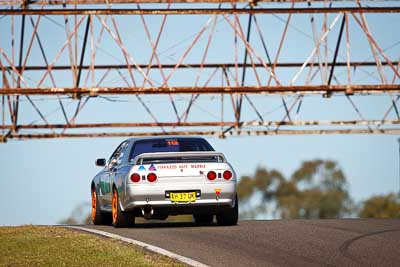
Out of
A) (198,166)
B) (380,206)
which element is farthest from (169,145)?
(380,206)

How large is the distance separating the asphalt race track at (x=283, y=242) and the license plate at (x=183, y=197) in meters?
0.48

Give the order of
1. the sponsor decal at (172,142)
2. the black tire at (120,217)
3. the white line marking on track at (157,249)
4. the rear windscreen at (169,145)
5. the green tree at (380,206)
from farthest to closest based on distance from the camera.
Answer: the green tree at (380,206) → the sponsor decal at (172,142) → the rear windscreen at (169,145) → the black tire at (120,217) → the white line marking on track at (157,249)

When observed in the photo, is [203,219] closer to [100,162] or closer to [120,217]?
[100,162]

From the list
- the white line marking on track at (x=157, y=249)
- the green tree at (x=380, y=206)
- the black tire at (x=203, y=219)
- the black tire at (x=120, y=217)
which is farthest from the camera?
the green tree at (x=380, y=206)

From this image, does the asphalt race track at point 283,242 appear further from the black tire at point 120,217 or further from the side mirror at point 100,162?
the side mirror at point 100,162

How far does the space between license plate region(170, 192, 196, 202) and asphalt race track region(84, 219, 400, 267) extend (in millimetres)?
477

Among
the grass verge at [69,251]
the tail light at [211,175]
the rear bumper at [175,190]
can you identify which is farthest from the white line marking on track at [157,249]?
the tail light at [211,175]

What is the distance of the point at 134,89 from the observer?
30.5 metres

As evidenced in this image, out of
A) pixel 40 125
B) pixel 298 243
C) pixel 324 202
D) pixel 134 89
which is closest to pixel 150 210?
pixel 298 243

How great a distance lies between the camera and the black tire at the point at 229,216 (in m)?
18.0

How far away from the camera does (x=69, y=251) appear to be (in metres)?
13.8

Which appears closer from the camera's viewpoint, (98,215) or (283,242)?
(283,242)

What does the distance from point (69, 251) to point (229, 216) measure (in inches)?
192

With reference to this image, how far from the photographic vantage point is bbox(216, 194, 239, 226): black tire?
1805cm
